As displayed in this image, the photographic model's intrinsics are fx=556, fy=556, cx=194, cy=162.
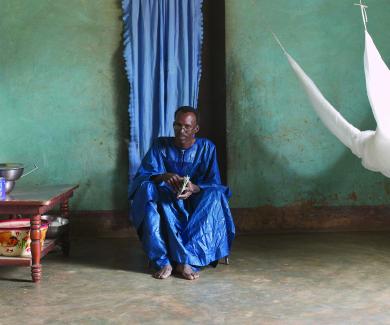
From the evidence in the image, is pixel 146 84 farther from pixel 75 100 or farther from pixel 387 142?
pixel 387 142

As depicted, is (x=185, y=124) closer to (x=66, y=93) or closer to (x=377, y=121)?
(x=377, y=121)

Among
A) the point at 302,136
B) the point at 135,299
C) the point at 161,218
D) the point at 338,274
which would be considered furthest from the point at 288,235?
the point at 135,299

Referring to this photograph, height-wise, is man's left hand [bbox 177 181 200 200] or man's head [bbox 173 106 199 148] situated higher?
man's head [bbox 173 106 199 148]

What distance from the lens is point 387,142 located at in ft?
11.7

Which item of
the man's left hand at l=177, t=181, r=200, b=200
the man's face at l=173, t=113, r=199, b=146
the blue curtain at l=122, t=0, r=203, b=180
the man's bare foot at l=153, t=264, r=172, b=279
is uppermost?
the blue curtain at l=122, t=0, r=203, b=180

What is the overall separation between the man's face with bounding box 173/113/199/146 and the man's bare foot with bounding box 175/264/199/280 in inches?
32.9

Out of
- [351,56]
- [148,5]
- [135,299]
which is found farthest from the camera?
[351,56]

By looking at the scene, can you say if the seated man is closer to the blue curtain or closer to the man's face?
the man's face

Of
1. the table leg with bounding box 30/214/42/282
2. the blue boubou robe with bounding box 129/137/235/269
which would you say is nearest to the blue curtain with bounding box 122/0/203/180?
the blue boubou robe with bounding box 129/137/235/269

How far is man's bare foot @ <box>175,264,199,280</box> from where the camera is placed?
11.4 feet

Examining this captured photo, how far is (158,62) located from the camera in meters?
4.57

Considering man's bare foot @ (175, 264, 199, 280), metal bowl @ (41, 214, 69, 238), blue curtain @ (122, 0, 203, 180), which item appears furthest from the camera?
blue curtain @ (122, 0, 203, 180)

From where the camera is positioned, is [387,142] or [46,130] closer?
[387,142]

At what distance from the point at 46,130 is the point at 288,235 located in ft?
7.30
